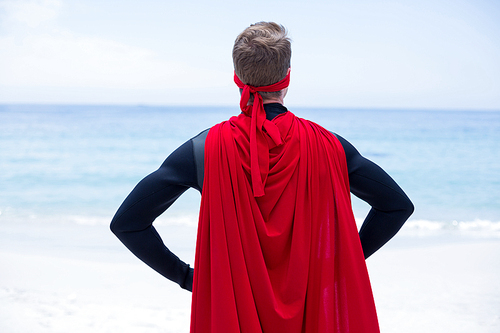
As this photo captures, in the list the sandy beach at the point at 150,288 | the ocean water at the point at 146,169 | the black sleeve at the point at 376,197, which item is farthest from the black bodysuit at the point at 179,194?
the ocean water at the point at 146,169

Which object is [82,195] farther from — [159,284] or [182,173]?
[182,173]

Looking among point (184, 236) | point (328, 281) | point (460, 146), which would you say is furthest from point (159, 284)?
point (460, 146)

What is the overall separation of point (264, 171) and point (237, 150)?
3.5 inches

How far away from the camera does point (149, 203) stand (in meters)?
1.17

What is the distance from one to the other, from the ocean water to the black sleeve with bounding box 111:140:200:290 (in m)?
4.80

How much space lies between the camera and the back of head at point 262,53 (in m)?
1.05

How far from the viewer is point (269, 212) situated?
1093 millimetres

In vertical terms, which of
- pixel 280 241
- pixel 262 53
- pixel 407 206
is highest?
pixel 262 53

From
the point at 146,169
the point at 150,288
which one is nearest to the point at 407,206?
the point at 150,288

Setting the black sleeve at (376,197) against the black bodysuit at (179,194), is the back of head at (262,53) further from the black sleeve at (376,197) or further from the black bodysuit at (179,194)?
the black sleeve at (376,197)

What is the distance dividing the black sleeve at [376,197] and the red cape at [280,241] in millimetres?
50

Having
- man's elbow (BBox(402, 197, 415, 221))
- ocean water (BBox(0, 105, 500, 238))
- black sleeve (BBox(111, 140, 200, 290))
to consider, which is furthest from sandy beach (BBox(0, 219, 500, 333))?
man's elbow (BBox(402, 197, 415, 221))

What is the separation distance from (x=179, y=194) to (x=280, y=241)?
0.31m

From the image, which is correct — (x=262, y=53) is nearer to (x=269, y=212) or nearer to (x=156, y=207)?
(x=269, y=212)
